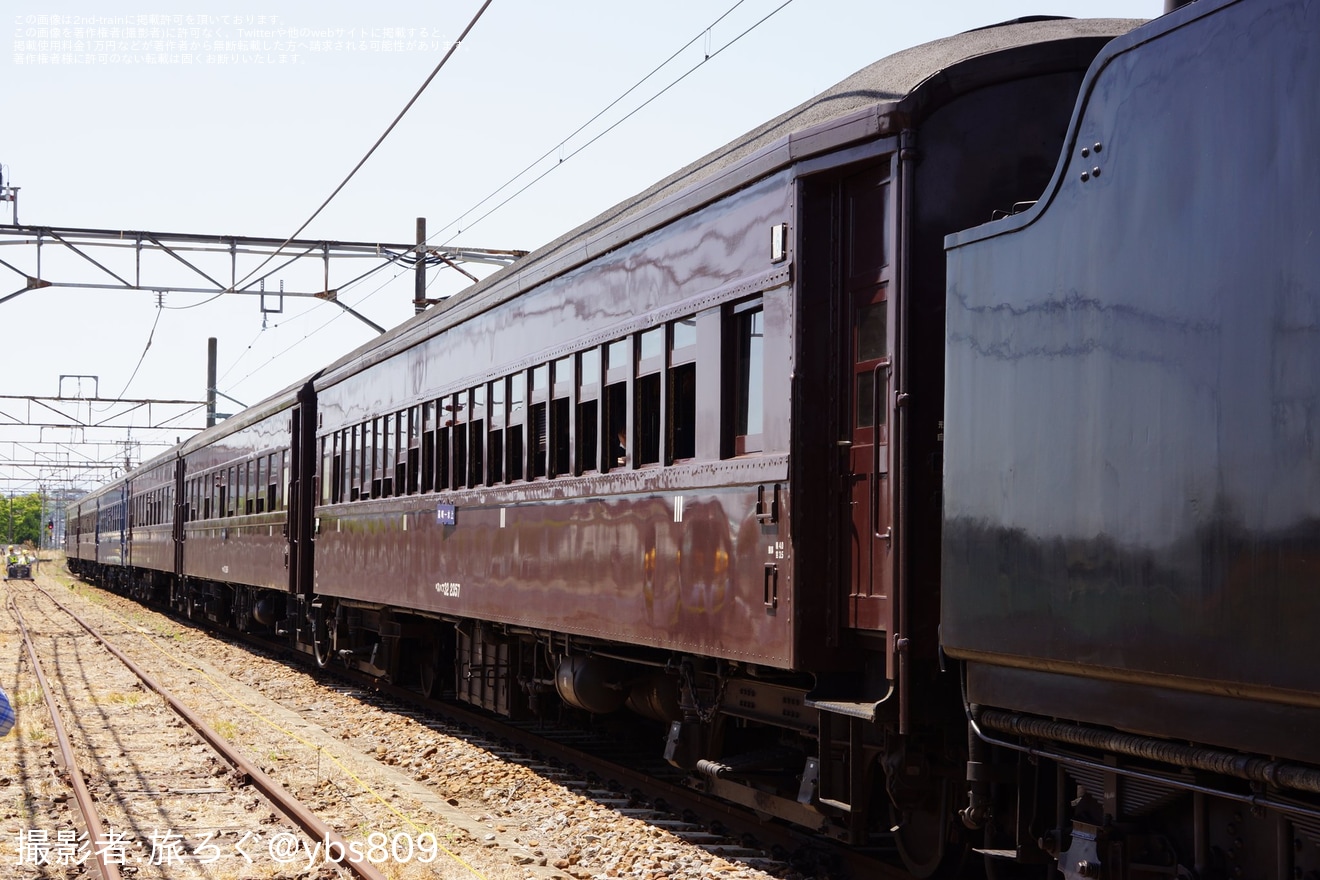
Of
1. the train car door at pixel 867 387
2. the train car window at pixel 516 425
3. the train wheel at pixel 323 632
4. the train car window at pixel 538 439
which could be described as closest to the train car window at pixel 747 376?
the train car door at pixel 867 387

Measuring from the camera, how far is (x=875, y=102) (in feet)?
22.0

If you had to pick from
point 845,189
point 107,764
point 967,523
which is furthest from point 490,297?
point 967,523

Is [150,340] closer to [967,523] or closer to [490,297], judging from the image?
[490,297]

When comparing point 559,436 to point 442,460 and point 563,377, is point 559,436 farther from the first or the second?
point 442,460

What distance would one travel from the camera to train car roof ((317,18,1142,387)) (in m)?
6.57

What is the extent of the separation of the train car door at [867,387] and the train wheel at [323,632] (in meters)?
12.7

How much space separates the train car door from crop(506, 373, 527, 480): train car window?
4.49m

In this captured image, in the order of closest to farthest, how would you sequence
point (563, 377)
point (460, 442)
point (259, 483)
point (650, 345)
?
1. point (650, 345)
2. point (563, 377)
3. point (460, 442)
4. point (259, 483)

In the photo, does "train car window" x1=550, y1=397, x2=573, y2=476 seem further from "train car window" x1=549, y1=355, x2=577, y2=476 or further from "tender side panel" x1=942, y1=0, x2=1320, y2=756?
"tender side panel" x1=942, y1=0, x2=1320, y2=756

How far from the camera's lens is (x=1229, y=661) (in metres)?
4.41

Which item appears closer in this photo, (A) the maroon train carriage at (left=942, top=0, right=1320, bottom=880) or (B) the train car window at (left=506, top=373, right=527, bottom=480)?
(A) the maroon train carriage at (left=942, top=0, right=1320, bottom=880)

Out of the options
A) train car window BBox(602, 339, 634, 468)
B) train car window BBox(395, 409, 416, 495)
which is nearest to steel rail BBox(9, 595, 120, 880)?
train car window BBox(602, 339, 634, 468)

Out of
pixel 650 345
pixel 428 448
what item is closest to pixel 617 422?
pixel 650 345

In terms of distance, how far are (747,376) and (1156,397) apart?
Result: 3214 mm
